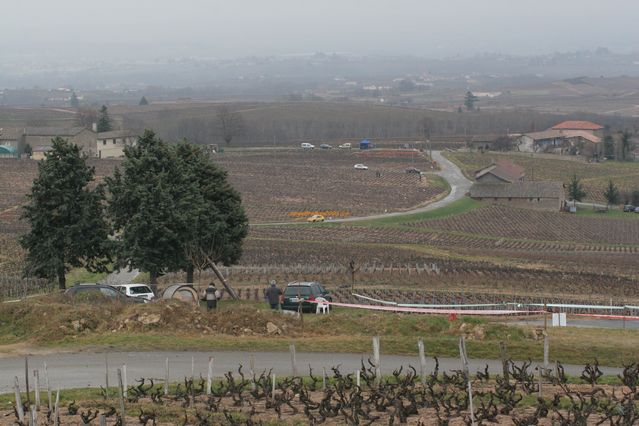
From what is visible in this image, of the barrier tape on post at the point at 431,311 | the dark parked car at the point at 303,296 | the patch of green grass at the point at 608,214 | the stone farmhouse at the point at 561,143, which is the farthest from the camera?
the stone farmhouse at the point at 561,143

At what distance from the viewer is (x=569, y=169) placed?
12212 cm

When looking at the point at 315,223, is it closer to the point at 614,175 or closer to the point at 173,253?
the point at 173,253

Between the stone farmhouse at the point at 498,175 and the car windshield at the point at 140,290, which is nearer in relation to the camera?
the car windshield at the point at 140,290

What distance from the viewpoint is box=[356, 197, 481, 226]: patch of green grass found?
74.9 metres

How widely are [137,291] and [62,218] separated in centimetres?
383

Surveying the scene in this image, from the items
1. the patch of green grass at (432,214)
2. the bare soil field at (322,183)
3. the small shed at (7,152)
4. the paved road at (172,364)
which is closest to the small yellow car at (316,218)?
the bare soil field at (322,183)

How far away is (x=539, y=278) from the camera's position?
46969 millimetres

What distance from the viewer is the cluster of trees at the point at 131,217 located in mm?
33156

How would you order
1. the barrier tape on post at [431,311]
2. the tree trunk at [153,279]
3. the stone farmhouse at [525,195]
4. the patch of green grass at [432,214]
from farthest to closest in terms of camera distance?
the stone farmhouse at [525,195]
the patch of green grass at [432,214]
the tree trunk at [153,279]
the barrier tape on post at [431,311]

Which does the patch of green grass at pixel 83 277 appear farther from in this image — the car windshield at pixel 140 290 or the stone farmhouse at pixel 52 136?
the stone farmhouse at pixel 52 136

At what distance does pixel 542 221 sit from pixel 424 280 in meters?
39.4


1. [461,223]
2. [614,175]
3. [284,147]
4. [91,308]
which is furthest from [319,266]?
[284,147]

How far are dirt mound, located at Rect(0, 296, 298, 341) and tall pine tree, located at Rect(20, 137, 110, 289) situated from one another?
26.9 ft

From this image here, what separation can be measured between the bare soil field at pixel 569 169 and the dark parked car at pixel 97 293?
2988 inches
